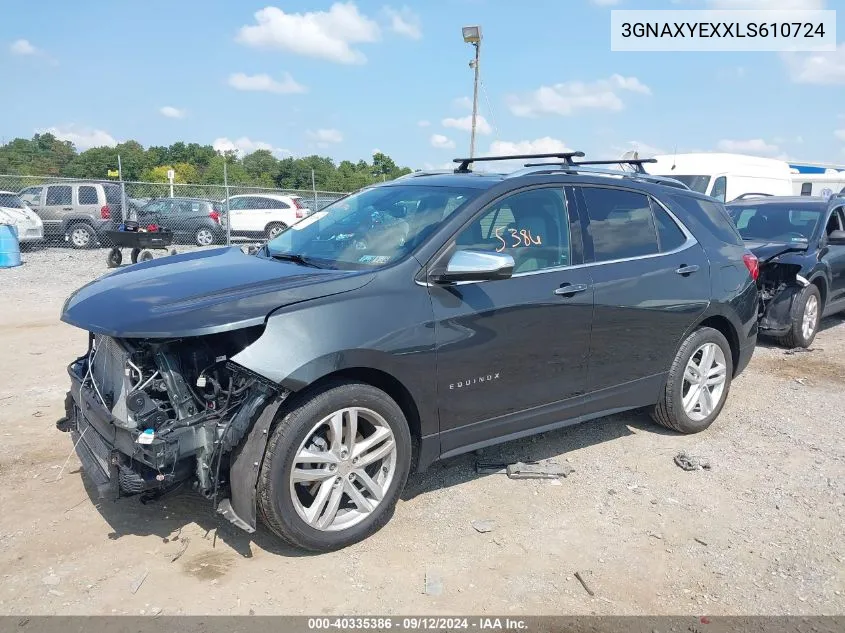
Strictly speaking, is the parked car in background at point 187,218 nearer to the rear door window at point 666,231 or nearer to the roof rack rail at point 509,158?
the roof rack rail at point 509,158

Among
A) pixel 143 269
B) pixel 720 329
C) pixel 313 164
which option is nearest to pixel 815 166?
pixel 720 329

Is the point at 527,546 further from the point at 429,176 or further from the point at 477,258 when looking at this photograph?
the point at 429,176

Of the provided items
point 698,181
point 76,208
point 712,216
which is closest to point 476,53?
point 698,181

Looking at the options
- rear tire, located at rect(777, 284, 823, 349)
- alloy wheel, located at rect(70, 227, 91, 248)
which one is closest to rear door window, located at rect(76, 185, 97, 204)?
alloy wheel, located at rect(70, 227, 91, 248)

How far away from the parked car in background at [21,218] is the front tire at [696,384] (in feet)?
52.3

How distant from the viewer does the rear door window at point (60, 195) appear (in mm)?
17922

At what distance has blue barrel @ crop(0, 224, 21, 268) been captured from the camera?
13953 millimetres

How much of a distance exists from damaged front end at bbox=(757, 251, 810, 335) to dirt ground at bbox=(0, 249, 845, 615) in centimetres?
296

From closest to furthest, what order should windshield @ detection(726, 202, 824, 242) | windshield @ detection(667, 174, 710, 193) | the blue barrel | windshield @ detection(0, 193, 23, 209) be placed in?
windshield @ detection(726, 202, 824, 242), the blue barrel, windshield @ detection(667, 174, 710, 193), windshield @ detection(0, 193, 23, 209)

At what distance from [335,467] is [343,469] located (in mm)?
46

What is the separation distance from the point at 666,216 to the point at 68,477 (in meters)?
4.34

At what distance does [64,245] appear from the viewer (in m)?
18.2

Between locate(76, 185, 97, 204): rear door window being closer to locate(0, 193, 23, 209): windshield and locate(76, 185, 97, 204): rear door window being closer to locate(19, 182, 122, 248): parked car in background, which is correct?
locate(19, 182, 122, 248): parked car in background

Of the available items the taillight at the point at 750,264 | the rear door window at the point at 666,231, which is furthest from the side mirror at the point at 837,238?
the rear door window at the point at 666,231
